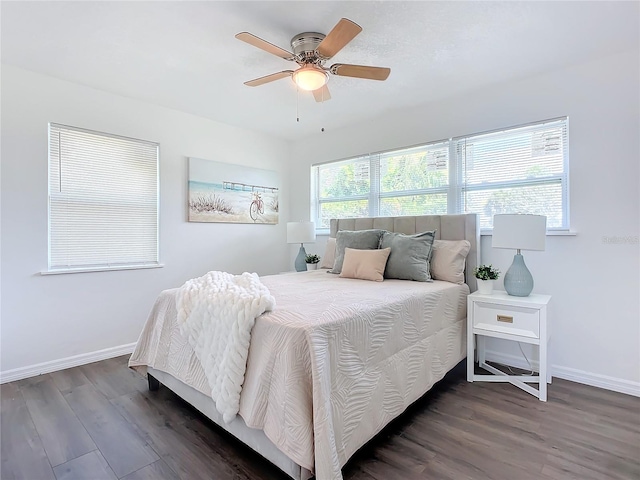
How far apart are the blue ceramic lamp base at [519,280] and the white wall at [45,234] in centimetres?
302

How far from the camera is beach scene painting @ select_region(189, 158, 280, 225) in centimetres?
381

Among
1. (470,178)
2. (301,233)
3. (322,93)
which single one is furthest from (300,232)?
(470,178)

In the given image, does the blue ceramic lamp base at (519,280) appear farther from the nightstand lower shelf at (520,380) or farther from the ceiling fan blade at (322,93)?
the ceiling fan blade at (322,93)

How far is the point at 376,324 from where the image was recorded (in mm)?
1795

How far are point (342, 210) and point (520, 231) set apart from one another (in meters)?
2.27

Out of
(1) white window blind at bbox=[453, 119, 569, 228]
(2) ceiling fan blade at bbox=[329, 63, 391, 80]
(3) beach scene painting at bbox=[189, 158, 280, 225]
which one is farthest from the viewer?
(3) beach scene painting at bbox=[189, 158, 280, 225]

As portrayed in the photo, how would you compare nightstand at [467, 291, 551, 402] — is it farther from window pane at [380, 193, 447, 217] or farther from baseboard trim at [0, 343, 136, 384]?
baseboard trim at [0, 343, 136, 384]

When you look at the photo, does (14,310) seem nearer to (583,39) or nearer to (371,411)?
(371,411)

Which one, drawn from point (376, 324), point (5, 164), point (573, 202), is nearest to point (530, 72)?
point (573, 202)

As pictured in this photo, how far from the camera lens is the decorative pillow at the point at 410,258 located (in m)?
2.82

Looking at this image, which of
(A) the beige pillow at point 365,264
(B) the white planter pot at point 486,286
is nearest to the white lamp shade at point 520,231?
(B) the white planter pot at point 486,286

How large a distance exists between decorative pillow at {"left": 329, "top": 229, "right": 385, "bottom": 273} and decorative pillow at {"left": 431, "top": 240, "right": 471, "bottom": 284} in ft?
1.81

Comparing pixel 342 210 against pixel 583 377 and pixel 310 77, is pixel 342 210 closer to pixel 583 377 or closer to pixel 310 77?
pixel 310 77

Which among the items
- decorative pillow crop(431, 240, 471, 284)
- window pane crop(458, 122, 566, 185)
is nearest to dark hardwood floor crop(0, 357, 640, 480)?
decorative pillow crop(431, 240, 471, 284)
